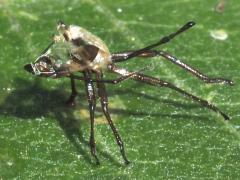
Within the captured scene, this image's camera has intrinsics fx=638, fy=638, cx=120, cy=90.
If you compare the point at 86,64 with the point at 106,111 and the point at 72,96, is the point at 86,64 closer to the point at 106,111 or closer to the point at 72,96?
the point at 106,111

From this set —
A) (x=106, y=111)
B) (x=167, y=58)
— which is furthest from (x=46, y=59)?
(x=167, y=58)

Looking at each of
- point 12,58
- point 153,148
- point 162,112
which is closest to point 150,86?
point 162,112

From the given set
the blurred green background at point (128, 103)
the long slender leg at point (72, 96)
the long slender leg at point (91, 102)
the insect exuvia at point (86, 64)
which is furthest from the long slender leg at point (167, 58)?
the long slender leg at point (72, 96)

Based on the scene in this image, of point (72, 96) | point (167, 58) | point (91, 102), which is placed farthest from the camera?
point (72, 96)

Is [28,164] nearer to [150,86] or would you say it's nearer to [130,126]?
[130,126]

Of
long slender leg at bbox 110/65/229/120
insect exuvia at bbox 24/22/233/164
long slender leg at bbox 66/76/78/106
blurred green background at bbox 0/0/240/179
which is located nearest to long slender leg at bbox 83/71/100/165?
insect exuvia at bbox 24/22/233/164

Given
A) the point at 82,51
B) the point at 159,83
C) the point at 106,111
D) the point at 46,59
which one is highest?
the point at 82,51

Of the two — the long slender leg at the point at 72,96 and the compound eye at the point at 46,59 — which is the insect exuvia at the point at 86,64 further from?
the long slender leg at the point at 72,96

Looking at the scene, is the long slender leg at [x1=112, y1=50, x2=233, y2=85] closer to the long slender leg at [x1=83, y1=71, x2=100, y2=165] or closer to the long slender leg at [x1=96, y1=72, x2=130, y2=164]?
the long slender leg at [x1=96, y1=72, x2=130, y2=164]
